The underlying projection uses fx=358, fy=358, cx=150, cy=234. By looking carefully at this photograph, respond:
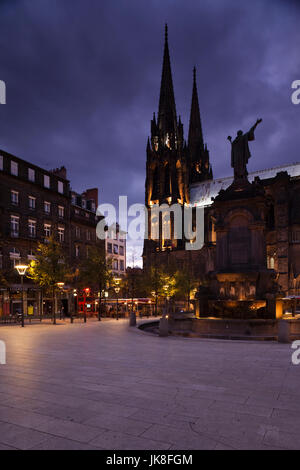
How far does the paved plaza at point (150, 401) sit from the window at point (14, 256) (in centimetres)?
3287

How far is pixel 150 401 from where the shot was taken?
726cm

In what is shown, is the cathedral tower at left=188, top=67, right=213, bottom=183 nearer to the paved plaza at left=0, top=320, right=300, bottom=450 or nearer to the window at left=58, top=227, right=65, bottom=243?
the window at left=58, top=227, right=65, bottom=243

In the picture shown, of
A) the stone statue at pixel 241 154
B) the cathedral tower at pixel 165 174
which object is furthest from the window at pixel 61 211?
the cathedral tower at pixel 165 174

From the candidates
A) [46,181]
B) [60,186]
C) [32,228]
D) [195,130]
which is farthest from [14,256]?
[195,130]

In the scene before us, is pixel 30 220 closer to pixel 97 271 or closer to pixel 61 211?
pixel 61 211

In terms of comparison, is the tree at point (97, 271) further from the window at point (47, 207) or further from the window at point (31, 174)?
the window at point (31, 174)

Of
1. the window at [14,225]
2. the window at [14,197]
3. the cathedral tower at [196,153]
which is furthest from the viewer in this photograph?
the cathedral tower at [196,153]

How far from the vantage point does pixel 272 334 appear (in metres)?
18.1

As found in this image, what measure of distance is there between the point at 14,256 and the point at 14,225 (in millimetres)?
4031

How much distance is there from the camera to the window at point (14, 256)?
145ft

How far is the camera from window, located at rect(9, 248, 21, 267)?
44131 millimetres

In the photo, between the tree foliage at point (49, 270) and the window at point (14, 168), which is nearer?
the tree foliage at point (49, 270)

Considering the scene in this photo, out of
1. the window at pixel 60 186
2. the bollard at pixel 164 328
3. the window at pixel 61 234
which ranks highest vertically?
the window at pixel 60 186

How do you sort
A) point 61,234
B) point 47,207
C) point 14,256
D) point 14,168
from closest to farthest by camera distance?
1. point 14,256
2. point 14,168
3. point 47,207
4. point 61,234
